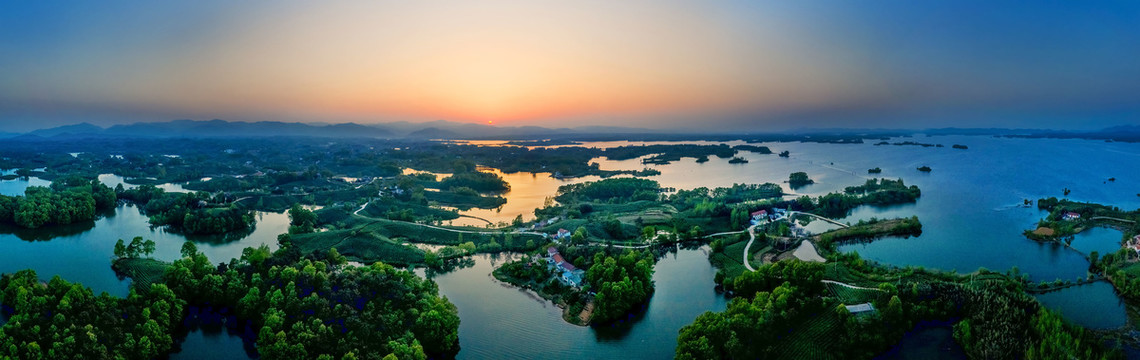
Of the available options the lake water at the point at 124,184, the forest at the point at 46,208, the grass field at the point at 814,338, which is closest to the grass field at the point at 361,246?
the grass field at the point at 814,338

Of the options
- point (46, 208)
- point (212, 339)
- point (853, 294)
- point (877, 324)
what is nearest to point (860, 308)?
point (877, 324)

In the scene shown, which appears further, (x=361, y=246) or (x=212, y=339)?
(x=361, y=246)

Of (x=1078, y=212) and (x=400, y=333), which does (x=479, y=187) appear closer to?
(x=400, y=333)

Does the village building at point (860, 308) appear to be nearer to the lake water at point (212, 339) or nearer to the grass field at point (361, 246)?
the grass field at point (361, 246)

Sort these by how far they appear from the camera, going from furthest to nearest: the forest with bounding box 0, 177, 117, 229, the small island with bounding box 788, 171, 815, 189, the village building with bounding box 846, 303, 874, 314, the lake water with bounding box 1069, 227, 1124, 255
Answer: the small island with bounding box 788, 171, 815, 189
the forest with bounding box 0, 177, 117, 229
the lake water with bounding box 1069, 227, 1124, 255
the village building with bounding box 846, 303, 874, 314

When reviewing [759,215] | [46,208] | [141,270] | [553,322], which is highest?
[759,215]

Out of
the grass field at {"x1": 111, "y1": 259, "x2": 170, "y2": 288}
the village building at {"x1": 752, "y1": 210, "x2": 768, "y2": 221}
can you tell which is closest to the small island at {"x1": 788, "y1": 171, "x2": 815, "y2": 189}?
the village building at {"x1": 752, "y1": 210, "x2": 768, "y2": 221}

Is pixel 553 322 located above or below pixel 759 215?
below

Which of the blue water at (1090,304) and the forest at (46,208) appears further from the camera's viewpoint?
the forest at (46,208)

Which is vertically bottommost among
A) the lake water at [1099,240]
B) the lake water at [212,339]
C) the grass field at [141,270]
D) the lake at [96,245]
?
the lake water at [212,339]

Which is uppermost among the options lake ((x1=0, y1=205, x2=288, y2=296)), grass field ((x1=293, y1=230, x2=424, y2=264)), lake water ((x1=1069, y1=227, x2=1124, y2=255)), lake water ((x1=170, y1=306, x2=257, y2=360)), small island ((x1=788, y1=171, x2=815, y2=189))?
small island ((x1=788, y1=171, x2=815, y2=189))

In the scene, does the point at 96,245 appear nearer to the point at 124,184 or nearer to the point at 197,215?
the point at 197,215

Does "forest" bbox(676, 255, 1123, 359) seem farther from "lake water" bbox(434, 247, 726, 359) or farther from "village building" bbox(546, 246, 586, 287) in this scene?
"village building" bbox(546, 246, 586, 287)
